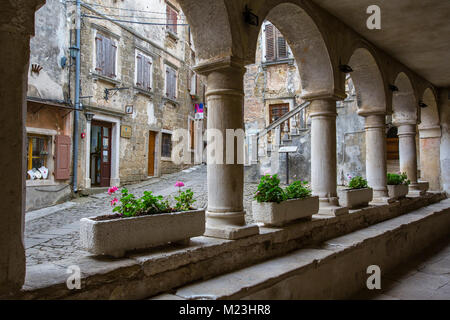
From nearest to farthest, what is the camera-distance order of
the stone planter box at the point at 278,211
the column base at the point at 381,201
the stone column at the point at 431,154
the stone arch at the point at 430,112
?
the stone planter box at the point at 278,211
the column base at the point at 381,201
the stone arch at the point at 430,112
the stone column at the point at 431,154

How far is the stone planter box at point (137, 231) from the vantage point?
2094mm

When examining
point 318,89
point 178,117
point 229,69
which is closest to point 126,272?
point 229,69

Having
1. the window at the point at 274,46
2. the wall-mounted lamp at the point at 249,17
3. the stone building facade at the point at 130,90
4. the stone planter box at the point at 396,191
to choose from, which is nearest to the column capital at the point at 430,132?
the stone planter box at the point at 396,191

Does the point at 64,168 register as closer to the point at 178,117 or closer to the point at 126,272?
the point at 178,117

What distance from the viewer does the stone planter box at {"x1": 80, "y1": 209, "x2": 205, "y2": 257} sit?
2094mm

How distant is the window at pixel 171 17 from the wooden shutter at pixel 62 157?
21.7 ft

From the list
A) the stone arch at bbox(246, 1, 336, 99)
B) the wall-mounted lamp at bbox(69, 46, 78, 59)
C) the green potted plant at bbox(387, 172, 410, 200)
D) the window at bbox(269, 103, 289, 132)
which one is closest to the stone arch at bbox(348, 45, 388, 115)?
the green potted plant at bbox(387, 172, 410, 200)

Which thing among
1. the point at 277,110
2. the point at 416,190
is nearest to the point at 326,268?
the point at 416,190

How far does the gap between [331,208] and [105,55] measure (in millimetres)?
8618

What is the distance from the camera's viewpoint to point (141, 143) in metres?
12.0

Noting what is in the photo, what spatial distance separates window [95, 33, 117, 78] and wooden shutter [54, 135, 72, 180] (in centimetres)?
235

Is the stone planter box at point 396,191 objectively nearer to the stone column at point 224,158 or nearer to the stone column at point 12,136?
the stone column at point 224,158

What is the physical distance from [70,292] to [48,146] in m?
8.16

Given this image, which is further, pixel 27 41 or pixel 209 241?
pixel 209 241
